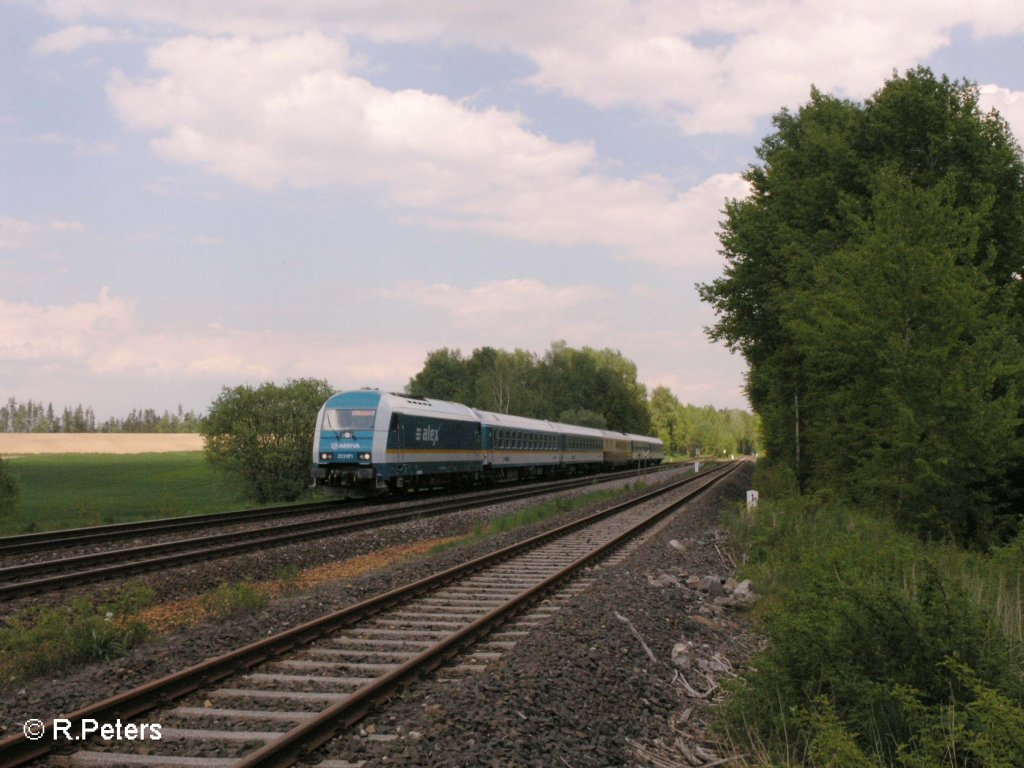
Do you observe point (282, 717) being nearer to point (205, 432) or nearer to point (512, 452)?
point (205, 432)

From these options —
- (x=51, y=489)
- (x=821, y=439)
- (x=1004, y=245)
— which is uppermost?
(x=1004, y=245)

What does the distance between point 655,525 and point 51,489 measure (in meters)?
45.4

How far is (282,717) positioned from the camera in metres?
5.96

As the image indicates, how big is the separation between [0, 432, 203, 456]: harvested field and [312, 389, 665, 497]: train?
81.9 meters

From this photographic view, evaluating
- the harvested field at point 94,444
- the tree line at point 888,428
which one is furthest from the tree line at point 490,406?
the harvested field at point 94,444

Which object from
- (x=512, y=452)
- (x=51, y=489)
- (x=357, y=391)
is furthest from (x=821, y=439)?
(x=51, y=489)

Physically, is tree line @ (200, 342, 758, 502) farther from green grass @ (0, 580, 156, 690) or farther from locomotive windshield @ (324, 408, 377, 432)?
green grass @ (0, 580, 156, 690)

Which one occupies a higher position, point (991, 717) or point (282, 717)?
point (991, 717)

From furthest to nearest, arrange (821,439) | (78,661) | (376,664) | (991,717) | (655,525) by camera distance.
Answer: (821,439)
(655,525)
(78,661)
(376,664)
(991,717)

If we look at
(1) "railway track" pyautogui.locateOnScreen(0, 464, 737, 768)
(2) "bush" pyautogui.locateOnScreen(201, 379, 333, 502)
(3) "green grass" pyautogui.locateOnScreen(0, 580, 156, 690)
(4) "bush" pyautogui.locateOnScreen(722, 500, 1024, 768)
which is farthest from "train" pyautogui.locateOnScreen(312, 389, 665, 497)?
(4) "bush" pyautogui.locateOnScreen(722, 500, 1024, 768)

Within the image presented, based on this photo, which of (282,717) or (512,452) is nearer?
(282,717)

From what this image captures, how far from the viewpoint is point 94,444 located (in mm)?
123688

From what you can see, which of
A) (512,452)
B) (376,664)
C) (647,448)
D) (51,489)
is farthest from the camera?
(647,448)

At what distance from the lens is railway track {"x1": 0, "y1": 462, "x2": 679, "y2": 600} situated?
11.8 meters
